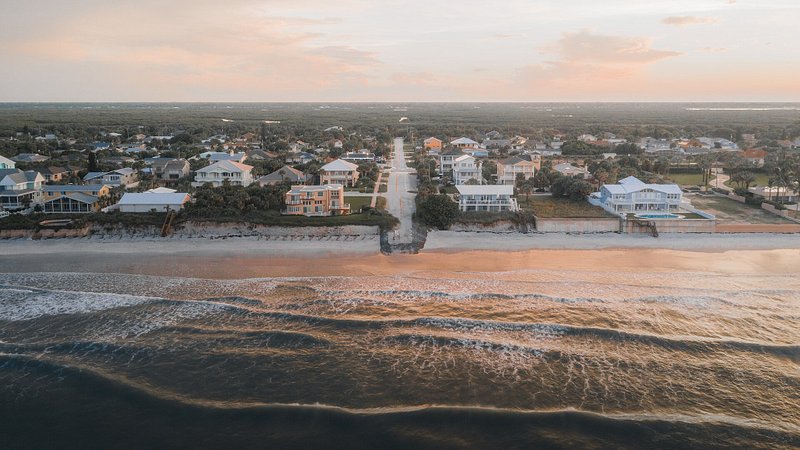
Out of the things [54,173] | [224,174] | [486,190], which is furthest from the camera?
[54,173]

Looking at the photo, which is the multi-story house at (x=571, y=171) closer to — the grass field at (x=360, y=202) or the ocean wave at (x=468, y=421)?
the grass field at (x=360, y=202)

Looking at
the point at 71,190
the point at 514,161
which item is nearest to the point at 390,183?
the point at 514,161

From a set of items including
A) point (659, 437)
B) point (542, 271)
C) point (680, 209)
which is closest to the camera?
point (659, 437)

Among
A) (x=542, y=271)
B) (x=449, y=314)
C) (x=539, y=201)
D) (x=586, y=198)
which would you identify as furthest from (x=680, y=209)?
(x=449, y=314)

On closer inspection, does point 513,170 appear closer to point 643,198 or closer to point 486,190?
point 486,190

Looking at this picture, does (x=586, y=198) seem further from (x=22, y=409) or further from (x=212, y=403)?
(x=22, y=409)

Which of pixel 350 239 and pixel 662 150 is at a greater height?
pixel 662 150

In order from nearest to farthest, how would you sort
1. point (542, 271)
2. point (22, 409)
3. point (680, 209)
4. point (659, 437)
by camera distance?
point (659, 437), point (22, 409), point (542, 271), point (680, 209)
